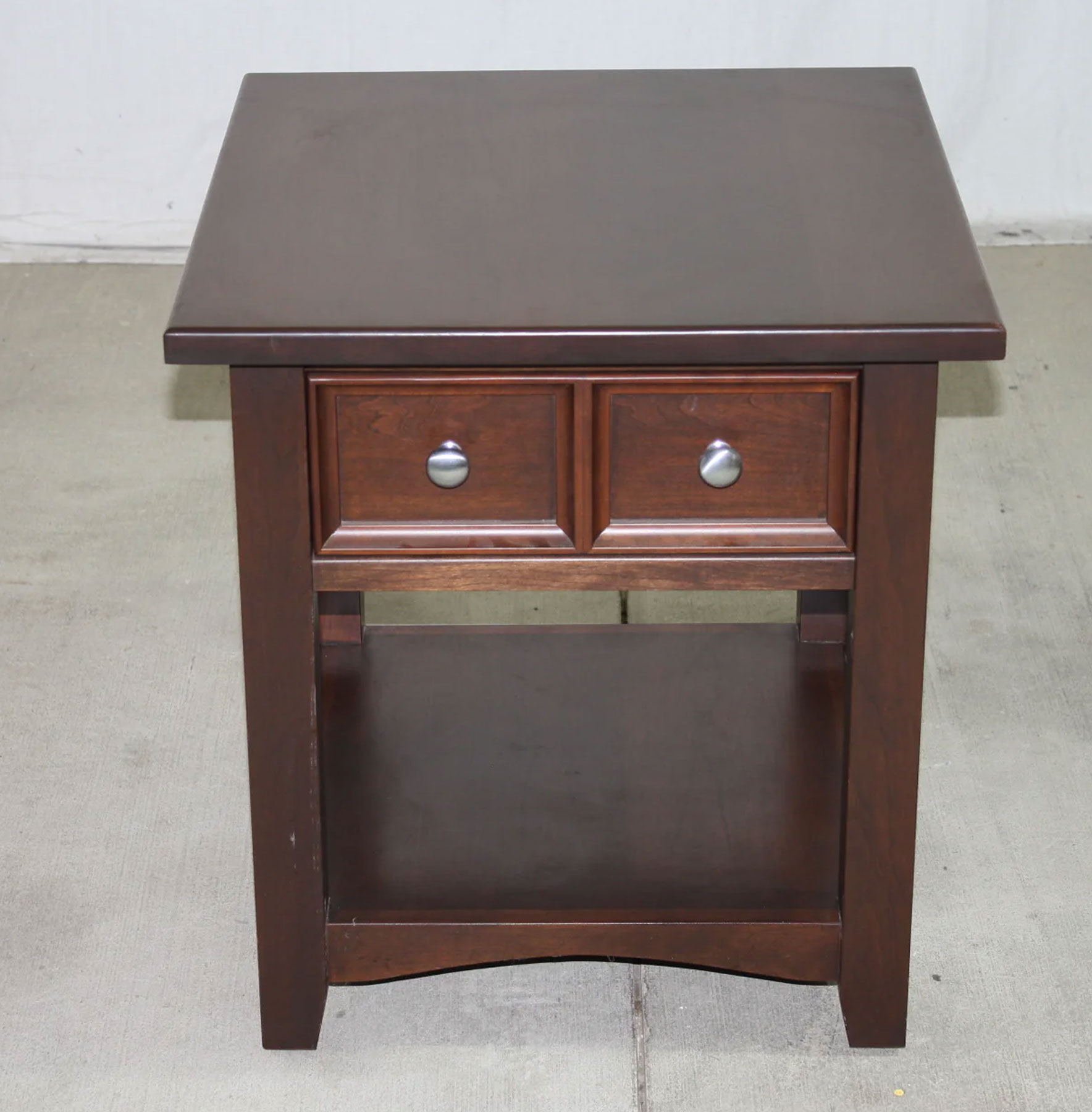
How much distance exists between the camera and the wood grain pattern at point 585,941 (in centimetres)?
Result: 188

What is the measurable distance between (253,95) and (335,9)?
1.79 metres

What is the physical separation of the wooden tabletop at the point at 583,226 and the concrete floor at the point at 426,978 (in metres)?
0.76

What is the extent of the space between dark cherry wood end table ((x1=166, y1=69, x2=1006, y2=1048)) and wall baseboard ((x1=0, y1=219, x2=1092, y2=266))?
1.89 metres

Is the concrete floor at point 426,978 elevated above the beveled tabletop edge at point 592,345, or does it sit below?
below

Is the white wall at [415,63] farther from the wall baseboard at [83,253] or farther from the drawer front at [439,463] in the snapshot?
the drawer front at [439,463]

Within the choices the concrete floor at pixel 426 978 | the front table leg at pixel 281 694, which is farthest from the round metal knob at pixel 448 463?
the concrete floor at pixel 426 978

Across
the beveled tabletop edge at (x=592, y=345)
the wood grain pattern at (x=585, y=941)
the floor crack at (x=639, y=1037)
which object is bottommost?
the floor crack at (x=639, y=1037)

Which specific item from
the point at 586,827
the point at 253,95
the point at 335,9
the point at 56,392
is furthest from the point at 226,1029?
the point at 335,9

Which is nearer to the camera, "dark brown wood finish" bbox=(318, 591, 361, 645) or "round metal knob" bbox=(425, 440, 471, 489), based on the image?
"round metal knob" bbox=(425, 440, 471, 489)

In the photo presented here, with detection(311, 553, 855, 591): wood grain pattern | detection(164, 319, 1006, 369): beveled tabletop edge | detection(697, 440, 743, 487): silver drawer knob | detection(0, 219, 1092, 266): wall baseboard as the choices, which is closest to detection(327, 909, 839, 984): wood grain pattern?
detection(311, 553, 855, 591): wood grain pattern

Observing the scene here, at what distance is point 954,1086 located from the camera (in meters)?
1.89

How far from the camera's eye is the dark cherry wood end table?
1605 millimetres

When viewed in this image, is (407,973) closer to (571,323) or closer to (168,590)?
(571,323)

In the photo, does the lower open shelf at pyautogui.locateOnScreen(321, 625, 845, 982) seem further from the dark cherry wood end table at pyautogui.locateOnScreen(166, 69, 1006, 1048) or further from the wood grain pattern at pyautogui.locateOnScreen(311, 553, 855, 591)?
the wood grain pattern at pyautogui.locateOnScreen(311, 553, 855, 591)
